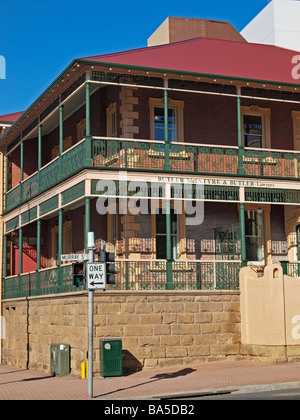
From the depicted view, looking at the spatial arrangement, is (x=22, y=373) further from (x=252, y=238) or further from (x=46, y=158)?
(x=46, y=158)

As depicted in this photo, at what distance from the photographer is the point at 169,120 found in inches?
939

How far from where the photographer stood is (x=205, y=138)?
2400 cm

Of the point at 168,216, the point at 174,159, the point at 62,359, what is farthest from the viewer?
the point at 174,159

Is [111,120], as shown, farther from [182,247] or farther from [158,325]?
[158,325]

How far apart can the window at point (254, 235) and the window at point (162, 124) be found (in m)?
3.66

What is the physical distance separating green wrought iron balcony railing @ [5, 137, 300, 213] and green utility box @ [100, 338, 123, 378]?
4983mm

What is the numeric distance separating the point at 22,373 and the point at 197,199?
8.10 meters

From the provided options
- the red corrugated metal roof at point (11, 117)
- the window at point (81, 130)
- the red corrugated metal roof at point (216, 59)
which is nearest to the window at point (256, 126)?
the red corrugated metal roof at point (216, 59)

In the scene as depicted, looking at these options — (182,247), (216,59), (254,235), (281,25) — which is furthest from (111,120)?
(281,25)

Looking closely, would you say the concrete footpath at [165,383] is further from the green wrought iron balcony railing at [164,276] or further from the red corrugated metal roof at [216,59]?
the red corrugated metal roof at [216,59]

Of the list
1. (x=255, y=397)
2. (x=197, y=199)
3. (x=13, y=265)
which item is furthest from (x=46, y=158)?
(x=255, y=397)

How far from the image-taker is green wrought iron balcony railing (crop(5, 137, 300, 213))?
834 inches

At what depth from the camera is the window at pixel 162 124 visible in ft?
76.8

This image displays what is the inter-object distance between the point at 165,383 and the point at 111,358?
2222mm
